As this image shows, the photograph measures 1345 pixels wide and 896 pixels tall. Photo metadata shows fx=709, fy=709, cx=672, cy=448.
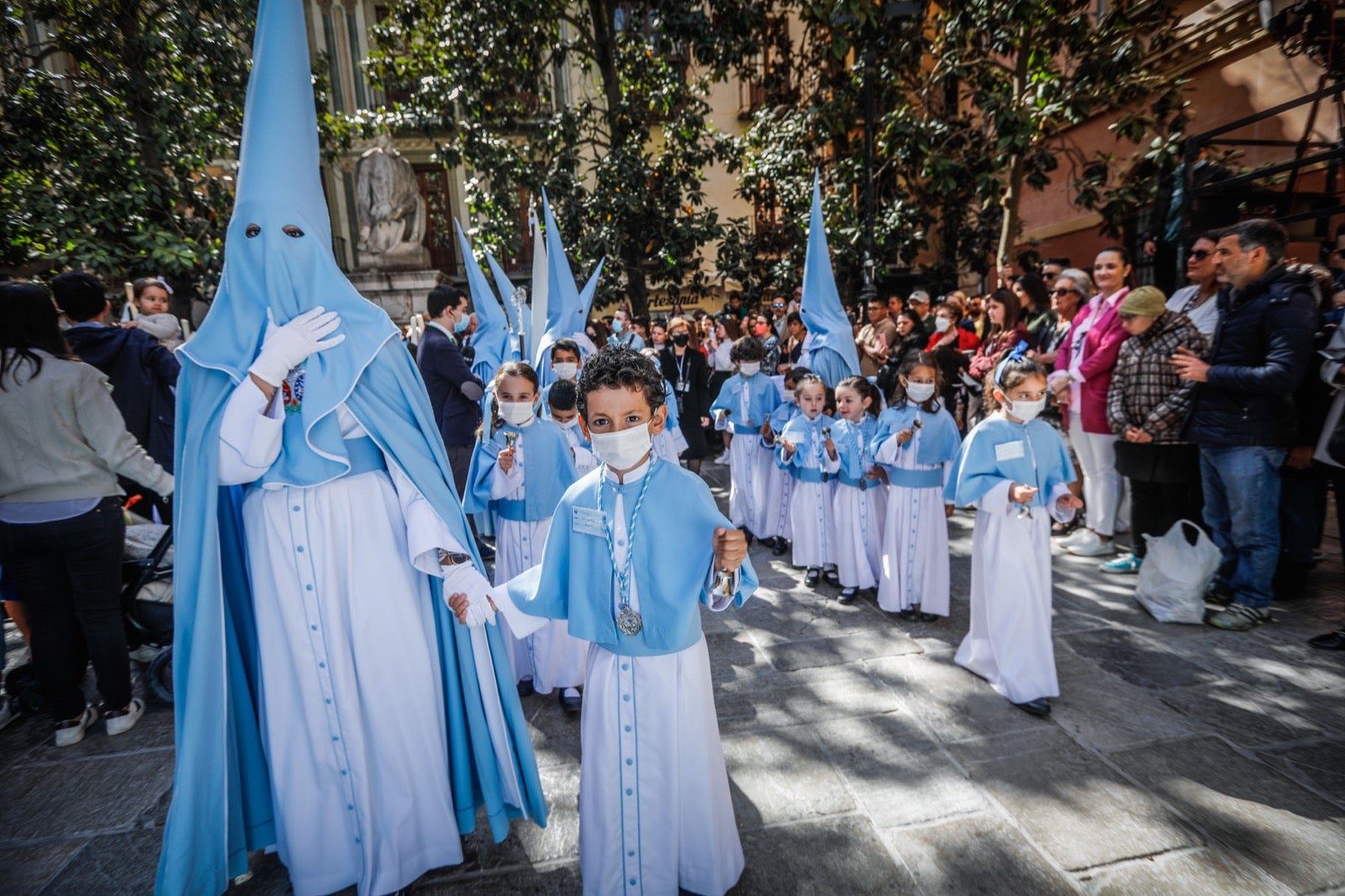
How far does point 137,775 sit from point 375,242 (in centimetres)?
1203

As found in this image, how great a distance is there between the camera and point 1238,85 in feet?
27.6

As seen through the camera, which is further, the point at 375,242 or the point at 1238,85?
the point at 375,242

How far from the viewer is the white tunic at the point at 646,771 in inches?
86.6

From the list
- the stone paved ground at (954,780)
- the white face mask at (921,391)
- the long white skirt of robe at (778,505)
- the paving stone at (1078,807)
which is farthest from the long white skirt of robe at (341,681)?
the long white skirt of robe at (778,505)

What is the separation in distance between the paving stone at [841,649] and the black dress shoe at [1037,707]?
2.45 feet

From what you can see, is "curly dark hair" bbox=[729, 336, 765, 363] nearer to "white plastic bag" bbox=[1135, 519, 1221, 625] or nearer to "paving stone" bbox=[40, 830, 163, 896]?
"white plastic bag" bbox=[1135, 519, 1221, 625]

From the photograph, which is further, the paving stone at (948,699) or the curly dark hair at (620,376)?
the paving stone at (948,699)

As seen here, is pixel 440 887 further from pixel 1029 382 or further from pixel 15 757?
pixel 1029 382

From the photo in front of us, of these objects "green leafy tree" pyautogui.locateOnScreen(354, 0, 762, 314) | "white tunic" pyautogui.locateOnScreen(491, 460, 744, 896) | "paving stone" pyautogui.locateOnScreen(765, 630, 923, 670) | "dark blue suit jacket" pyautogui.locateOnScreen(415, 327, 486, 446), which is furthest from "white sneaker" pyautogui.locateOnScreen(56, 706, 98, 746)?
"green leafy tree" pyautogui.locateOnScreen(354, 0, 762, 314)

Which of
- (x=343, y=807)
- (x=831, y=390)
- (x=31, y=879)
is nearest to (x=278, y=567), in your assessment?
(x=343, y=807)

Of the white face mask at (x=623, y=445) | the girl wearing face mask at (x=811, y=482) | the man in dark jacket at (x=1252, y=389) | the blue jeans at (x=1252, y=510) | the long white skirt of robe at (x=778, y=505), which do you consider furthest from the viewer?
the long white skirt of robe at (x=778, y=505)

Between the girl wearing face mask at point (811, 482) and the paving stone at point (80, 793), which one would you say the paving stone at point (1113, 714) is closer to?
the girl wearing face mask at point (811, 482)

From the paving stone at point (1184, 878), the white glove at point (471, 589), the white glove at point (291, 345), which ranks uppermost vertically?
the white glove at point (291, 345)

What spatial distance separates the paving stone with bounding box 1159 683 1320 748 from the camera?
3148 mm
